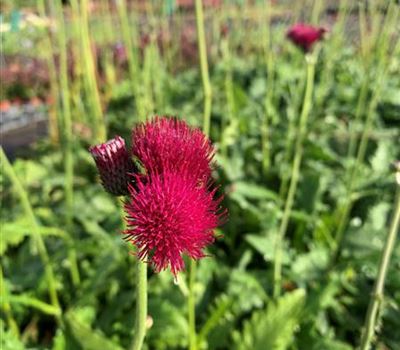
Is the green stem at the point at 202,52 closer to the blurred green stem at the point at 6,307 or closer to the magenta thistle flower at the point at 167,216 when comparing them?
the blurred green stem at the point at 6,307

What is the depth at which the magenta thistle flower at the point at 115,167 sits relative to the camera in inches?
33.6

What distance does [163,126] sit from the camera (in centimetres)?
84

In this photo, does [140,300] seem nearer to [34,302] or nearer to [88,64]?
[34,302]

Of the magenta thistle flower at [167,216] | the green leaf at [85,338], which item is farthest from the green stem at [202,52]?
the magenta thistle flower at [167,216]

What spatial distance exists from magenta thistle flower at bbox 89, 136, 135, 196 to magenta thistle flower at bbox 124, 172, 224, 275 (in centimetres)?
6

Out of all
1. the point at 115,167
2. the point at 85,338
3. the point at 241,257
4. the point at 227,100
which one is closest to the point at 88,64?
the point at 227,100

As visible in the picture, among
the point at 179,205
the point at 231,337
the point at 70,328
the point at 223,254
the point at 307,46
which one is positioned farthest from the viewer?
the point at 223,254

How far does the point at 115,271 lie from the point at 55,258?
26 cm

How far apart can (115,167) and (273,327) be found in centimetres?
101

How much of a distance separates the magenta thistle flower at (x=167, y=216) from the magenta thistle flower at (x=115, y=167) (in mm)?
65

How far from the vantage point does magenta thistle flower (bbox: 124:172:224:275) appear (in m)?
0.78

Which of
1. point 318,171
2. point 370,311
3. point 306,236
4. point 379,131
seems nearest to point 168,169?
point 370,311

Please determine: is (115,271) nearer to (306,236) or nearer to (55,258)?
(55,258)

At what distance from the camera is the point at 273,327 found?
166 cm
